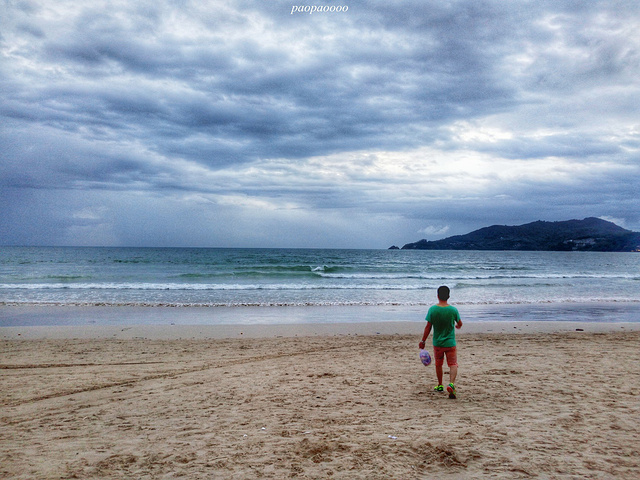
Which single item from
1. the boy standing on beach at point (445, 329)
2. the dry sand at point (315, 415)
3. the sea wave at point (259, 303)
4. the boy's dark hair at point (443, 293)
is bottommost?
the sea wave at point (259, 303)

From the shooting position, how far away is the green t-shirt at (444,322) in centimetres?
607

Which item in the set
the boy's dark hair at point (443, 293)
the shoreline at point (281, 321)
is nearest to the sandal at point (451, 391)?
the boy's dark hair at point (443, 293)

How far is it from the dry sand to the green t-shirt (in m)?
0.86

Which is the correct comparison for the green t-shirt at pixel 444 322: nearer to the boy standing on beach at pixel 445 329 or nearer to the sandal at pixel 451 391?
the boy standing on beach at pixel 445 329

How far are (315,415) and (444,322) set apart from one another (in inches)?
89.8

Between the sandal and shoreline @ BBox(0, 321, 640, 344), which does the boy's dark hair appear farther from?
shoreline @ BBox(0, 321, 640, 344)

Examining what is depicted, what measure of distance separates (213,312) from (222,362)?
899 cm

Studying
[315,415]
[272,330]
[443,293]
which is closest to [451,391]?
[443,293]

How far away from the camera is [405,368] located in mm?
8047

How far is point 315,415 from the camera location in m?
5.41

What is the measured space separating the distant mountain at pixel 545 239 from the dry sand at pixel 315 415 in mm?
145594

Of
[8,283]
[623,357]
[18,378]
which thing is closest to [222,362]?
[18,378]

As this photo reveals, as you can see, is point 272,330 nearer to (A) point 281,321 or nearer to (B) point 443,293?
(A) point 281,321

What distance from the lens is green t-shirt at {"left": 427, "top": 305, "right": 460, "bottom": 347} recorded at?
6.07 m
